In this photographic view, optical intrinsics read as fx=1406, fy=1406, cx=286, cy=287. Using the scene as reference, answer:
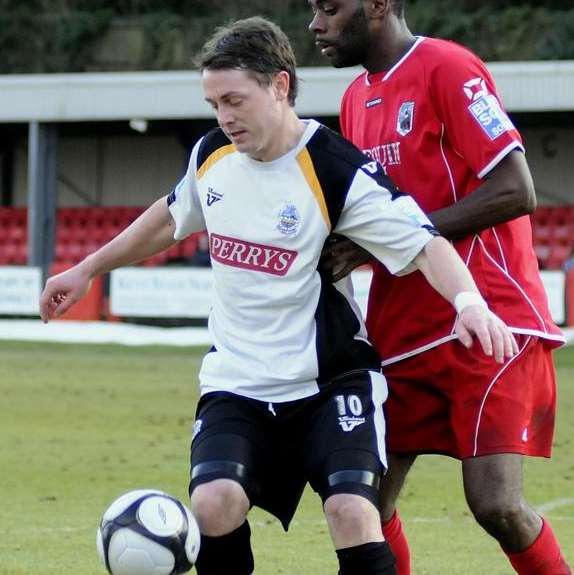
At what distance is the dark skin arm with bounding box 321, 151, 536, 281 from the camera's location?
15.0 feet

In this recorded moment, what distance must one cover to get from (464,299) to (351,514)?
2.38 ft

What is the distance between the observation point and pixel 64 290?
197 inches

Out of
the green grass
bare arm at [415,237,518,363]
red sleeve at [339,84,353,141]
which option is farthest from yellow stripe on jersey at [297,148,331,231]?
the green grass

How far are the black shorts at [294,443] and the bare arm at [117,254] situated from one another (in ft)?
2.20

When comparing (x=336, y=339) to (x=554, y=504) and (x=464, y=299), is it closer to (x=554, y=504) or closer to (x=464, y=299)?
(x=464, y=299)

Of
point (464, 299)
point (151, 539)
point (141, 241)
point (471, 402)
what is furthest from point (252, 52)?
point (151, 539)

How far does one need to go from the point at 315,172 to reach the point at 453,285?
0.60 metres

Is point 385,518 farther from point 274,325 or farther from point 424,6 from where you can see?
point 424,6

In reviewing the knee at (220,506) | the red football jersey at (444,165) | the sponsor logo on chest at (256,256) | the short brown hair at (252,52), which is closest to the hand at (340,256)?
the sponsor logo on chest at (256,256)

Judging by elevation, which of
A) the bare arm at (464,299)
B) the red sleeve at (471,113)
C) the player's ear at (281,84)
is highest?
the player's ear at (281,84)

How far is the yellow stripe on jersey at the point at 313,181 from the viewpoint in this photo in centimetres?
451

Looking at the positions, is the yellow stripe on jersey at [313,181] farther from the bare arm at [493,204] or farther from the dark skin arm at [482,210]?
the bare arm at [493,204]

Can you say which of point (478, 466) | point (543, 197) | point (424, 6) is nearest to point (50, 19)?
point (424, 6)

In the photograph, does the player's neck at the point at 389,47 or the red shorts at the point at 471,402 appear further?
the player's neck at the point at 389,47
